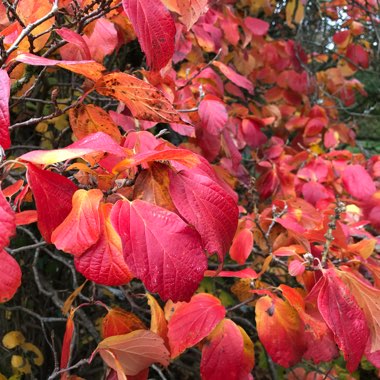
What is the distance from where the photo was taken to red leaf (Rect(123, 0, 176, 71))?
0.66m

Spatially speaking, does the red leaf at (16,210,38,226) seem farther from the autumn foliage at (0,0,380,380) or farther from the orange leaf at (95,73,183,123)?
the orange leaf at (95,73,183,123)

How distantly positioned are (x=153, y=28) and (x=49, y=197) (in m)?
0.28

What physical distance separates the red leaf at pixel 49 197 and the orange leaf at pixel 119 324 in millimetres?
365

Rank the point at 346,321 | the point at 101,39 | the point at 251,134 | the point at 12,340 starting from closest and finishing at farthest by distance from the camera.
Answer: the point at 346,321, the point at 101,39, the point at 12,340, the point at 251,134

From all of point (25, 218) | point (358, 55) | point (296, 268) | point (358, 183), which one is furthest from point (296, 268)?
point (358, 55)

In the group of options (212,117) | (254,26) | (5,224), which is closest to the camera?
(5,224)

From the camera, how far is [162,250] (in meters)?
0.57

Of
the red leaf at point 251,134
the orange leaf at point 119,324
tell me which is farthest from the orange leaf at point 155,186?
the red leaf at point 251,134

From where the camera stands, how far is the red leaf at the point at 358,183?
1621mm

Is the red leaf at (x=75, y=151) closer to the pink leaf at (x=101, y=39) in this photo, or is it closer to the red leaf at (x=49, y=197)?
the red leaf at (x=49, y=197)

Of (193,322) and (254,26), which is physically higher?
(254,26)

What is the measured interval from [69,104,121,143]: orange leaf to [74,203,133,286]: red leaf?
0.27 m

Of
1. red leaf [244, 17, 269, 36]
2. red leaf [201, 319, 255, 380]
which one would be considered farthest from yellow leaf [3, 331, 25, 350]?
red leaf [244, 17, 269, 36]

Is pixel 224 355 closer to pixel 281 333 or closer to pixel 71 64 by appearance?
pixel 281 333
